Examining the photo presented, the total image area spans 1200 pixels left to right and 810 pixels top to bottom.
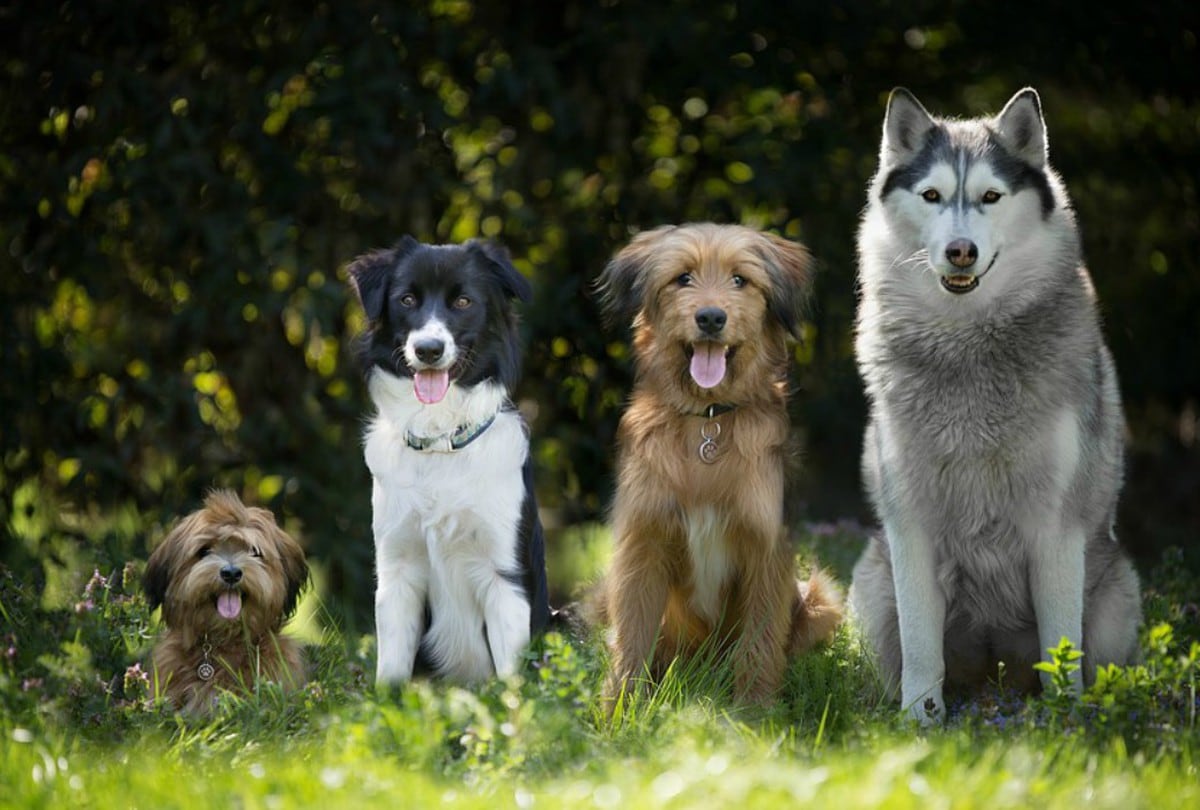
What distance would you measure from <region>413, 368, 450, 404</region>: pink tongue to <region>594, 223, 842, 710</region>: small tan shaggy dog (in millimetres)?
677

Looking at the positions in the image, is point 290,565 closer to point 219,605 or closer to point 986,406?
point 219,605

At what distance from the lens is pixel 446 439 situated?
4.62 metres

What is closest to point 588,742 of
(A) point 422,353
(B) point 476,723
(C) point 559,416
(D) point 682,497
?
(B) point 476,723

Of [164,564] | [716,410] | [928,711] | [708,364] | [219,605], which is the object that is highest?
[708,364]

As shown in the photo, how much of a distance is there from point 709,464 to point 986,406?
872 mm

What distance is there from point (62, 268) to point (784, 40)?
3487mm

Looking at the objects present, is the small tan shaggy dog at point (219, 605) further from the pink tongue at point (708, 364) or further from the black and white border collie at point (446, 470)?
the pink tongue at point (708, 364)

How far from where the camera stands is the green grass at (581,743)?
3.55 m

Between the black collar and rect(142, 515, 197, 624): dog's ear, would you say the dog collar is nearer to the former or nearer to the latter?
the black collar

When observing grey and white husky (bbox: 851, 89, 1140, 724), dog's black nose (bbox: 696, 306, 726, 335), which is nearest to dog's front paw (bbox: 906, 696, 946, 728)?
grey and white husky (bbox: 851, 89, 1140, 724)

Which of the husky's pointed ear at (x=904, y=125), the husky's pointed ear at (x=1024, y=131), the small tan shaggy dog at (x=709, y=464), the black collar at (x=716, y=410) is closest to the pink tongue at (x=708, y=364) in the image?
the small tan shaggy dog at (x=709, y=464)

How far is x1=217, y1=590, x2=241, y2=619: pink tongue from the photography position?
4.79 meters

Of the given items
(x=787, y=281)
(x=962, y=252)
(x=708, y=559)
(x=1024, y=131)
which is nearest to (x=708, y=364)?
(x=787, y=281)

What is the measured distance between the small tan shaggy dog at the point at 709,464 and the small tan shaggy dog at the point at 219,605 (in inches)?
44.8
